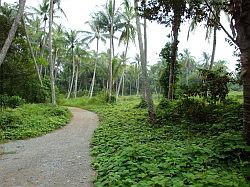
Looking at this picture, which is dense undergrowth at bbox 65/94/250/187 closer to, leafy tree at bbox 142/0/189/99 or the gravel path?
the gravel path

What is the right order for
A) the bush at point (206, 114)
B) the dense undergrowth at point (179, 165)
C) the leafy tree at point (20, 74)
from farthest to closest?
the leafy tree at point (20, 74), the bush at point (206, 114), the dense undergrowth at point (179, 165)

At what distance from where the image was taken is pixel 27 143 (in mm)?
11820

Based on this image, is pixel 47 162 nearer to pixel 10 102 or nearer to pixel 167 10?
pixel 167 10

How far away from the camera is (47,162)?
847 centimetres

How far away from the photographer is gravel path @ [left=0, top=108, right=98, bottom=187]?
6.86 m

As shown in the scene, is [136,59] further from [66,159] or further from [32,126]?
[66,159]

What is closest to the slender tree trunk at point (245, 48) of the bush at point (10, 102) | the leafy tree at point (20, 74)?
the bush at point (10, 102)

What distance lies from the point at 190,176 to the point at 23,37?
23627 mm

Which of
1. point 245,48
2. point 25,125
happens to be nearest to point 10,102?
point 25,125

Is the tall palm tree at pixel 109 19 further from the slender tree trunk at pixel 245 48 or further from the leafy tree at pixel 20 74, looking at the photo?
the slender tree trunk at pixel 245 48

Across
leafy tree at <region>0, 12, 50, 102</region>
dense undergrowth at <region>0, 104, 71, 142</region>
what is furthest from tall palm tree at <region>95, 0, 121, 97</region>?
dense undergrowth at <region>0, 104, 71, 142</region>

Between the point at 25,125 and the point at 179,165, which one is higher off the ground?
the point at 179,165

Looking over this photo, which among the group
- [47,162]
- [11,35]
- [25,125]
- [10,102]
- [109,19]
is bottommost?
[47,162]

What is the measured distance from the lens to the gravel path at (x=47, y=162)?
686 cm
